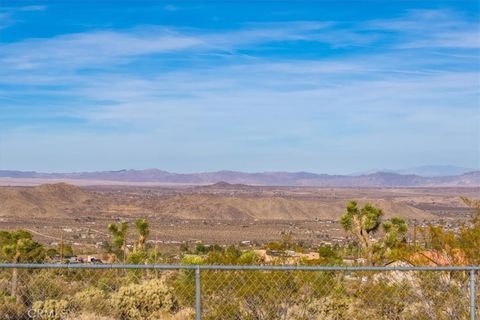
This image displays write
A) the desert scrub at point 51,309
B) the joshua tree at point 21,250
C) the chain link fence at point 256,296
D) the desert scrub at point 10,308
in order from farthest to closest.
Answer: the joshua tree at point 21,250 → the desert scrub at point 10,308 → the desert scrub at point 51,309 → the chain link fence at point 256,296

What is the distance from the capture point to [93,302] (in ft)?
47.1

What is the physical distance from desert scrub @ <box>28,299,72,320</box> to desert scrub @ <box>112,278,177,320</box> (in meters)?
1.21

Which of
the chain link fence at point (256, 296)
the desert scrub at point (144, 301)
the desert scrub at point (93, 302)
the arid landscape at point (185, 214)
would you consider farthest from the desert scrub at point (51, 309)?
the arid landscape at point (185, 214)

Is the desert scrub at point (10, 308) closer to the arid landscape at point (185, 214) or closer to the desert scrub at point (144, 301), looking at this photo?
the desert scrub at point (144, 301)

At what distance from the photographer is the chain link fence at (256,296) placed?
1234 centimetres

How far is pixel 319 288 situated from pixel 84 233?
61338 mm

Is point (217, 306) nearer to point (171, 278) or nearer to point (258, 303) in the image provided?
point (258, 303)

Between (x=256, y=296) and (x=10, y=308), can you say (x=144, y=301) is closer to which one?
(x=256, y=296)

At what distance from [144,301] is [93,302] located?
1587mm

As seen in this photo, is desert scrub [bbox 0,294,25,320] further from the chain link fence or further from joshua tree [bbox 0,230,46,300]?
joshua tree [bbox 0,230,46,300]

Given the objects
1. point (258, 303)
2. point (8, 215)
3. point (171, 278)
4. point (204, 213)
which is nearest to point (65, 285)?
point (171, 278)

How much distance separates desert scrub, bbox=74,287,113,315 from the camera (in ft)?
46.2

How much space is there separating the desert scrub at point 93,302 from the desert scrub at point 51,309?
209 mm

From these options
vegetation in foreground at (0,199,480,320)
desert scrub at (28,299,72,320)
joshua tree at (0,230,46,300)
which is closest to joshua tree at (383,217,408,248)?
vegetation in foreground at (0,199,480,320)
